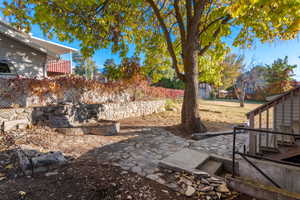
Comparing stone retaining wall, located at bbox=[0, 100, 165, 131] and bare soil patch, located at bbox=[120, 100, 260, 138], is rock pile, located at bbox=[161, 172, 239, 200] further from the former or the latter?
stone retaining wall, located at bbox=[0, 100, 165, 131]

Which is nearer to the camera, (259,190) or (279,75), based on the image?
(259,190)

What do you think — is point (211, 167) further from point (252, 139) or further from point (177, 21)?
point (177, 21)

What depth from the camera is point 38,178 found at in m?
2.49

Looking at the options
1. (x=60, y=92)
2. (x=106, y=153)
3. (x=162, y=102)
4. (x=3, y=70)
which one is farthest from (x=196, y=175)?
(x=3, y=70)

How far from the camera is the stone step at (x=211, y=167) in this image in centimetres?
310

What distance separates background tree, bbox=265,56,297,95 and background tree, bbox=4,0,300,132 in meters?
19.8

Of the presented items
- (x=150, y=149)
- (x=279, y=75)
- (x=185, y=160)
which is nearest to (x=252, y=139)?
(x=185, y=160)

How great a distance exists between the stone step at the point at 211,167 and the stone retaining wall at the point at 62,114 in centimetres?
491

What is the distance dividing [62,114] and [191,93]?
518cm

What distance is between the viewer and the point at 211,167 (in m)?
3.24

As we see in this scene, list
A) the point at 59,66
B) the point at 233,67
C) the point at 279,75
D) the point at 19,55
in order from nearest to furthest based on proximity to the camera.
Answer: the point at 19,55 < the point at 59,66 < the point at 233,67 < the point at 279,75

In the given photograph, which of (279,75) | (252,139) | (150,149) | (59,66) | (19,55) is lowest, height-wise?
(150,149)

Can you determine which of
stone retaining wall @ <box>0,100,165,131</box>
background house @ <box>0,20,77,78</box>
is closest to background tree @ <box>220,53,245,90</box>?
stone retaining wall @ <box>0,100,165,131</box>

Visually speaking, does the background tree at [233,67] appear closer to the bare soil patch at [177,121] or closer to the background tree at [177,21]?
the bare soil patch at [177,121]
